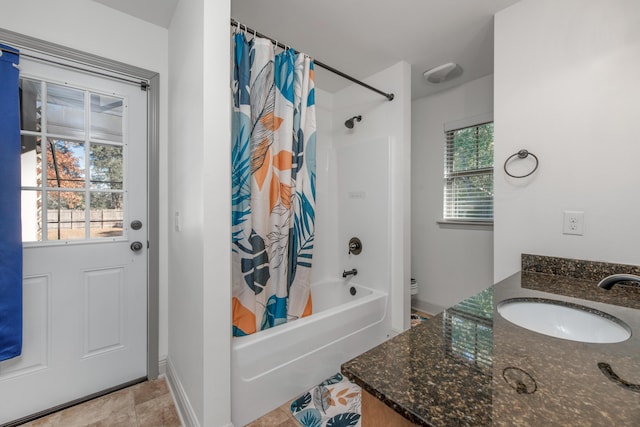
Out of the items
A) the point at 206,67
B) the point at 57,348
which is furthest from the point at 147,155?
the point at 57,348

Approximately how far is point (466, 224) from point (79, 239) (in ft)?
9.94

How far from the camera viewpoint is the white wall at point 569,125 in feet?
4.18

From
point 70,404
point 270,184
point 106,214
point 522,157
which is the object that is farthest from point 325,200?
point 70,404

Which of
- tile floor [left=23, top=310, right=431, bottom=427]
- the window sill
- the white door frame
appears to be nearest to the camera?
tile floor [left=23, top=310, right=431, bottom=427]

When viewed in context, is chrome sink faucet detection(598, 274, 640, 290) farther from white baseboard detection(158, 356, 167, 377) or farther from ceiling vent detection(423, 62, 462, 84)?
white baseboard detection(158, 356, 167, 377)

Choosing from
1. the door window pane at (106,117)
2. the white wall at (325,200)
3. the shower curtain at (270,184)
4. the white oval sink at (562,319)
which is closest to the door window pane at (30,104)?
the door window pane at (106,117)

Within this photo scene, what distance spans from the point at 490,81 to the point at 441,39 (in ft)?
2.62

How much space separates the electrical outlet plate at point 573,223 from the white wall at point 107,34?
243cm

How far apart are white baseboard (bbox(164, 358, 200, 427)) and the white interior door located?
0.78ft

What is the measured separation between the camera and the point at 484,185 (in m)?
2.49

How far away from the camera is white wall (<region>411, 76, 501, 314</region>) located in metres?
2.49

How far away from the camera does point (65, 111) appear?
1.58m

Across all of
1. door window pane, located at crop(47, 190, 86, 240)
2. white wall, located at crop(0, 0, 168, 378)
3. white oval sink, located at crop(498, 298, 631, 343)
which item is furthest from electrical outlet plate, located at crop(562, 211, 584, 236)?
door window pane, located at crop(47, 190, 86, 240)

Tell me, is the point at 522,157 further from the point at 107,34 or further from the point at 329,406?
the point at 107,34
